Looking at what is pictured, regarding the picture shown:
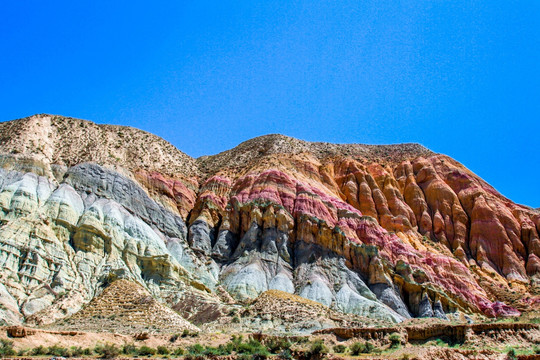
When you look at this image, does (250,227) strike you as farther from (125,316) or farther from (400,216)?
(125,316)

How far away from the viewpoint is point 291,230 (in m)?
74.0

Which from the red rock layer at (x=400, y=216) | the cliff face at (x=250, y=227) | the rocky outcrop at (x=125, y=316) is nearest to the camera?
the rocky outcrop at (x=125, y=316)

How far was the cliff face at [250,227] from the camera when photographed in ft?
189

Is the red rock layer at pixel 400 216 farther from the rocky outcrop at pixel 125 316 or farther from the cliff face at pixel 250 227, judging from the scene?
the rocky outcrop at pixel 125 316

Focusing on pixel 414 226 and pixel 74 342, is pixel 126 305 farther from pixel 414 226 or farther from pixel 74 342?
pixel 414 226

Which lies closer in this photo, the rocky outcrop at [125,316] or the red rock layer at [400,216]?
the rocky outcrop at [125,316]

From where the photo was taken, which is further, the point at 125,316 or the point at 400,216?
the point at 400,216

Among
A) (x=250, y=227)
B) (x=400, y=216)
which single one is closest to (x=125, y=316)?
(x=250, y=227)

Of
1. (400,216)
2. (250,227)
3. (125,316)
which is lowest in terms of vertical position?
(125,316)

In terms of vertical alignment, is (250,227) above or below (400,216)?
below

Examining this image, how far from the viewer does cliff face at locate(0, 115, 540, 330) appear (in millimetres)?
57750

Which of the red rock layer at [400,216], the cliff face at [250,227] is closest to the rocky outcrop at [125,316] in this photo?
the cliff face at [250,227]

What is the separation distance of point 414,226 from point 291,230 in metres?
24.2

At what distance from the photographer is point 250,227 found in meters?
73.4
